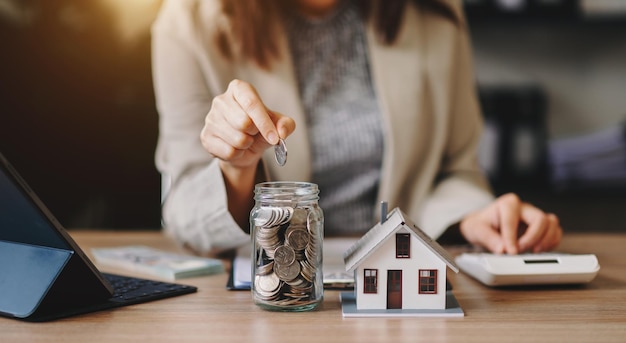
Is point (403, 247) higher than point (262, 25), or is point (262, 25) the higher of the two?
point (262, 25)

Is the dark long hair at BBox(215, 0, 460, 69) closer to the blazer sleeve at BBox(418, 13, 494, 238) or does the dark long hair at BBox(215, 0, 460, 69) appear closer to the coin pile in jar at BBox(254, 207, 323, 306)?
the blazer sleeve at BBox(418, 13, 494, 238)

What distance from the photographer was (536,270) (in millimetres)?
870

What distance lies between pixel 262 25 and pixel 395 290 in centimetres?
78

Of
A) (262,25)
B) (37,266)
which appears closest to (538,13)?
(262,25)

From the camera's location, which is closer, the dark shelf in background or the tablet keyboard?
the tablet keyboard

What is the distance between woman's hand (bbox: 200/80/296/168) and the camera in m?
0.78

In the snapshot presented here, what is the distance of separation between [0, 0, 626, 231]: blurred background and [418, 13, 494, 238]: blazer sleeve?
0.80 meters

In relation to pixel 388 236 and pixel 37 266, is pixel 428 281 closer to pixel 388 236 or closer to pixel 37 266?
pixel 388 236

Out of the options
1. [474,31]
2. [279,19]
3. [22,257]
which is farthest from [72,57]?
[22,257]

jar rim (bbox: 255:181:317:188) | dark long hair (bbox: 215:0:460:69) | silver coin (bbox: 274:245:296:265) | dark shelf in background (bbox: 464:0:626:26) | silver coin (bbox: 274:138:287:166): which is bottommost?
silver coin (bbox: 274:245:296:265)

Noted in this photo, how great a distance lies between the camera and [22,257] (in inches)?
30.4

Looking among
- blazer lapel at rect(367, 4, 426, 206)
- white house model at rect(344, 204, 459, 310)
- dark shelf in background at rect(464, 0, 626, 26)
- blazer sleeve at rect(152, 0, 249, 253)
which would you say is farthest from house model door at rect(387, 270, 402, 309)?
dark shelf in background at rect(464, 0, 626, 26)

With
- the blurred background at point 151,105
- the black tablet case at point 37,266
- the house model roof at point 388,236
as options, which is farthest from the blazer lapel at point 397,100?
the blurred background at point 151,105

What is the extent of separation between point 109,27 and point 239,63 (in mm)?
1007
